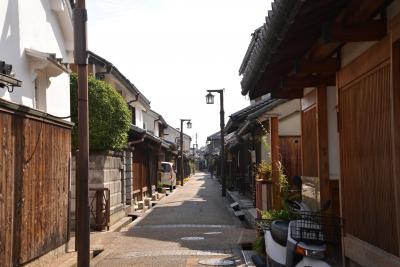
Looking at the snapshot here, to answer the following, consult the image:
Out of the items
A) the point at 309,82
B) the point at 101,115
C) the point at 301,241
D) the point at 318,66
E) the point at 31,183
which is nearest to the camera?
the point at 301,241

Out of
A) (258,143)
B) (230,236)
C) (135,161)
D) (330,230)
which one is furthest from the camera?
(135,161)

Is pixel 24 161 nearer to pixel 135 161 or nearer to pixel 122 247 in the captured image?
pixel 122 247

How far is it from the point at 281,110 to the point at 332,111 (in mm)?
9081

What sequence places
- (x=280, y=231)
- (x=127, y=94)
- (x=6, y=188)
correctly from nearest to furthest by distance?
(x=280, y=231)
(x=6, y=188)
(x=127, y=94)

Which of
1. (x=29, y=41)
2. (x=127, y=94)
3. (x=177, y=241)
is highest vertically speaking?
(x=127, y=94)

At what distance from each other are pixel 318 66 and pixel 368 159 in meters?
1.72

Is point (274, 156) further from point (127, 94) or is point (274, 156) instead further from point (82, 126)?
point (127, 94)

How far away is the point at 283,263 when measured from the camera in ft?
22.1

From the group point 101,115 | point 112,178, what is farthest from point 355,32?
point 112,178

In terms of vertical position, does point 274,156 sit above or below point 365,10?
below

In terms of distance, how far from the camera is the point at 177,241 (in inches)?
558

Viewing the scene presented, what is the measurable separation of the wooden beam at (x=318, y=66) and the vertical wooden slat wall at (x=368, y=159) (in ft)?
1.26

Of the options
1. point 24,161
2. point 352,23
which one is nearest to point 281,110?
point 24,161

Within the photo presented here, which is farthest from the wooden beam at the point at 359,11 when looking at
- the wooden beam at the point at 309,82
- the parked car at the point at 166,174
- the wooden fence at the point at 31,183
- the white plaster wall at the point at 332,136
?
the parked car at the point at 166,174
